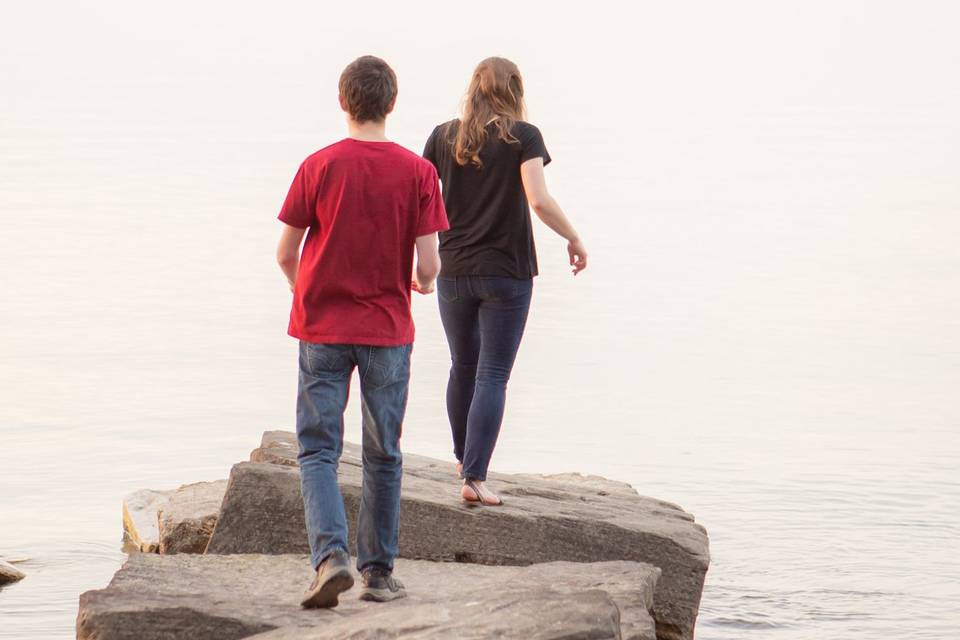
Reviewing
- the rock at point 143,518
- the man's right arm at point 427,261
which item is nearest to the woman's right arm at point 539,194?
the man's right arm at point 427,261

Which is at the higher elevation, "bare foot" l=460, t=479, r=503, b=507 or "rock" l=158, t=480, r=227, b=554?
"bare foot" l=460, t=479, r=503, b=507

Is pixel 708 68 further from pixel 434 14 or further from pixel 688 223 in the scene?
pixel 688 223

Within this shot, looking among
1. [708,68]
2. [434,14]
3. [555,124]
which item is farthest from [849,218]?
[434,14]

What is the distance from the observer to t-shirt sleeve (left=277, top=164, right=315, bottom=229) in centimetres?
583

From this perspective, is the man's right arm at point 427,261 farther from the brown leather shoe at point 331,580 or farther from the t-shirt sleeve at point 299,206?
the brown leather shoe at point 331,580

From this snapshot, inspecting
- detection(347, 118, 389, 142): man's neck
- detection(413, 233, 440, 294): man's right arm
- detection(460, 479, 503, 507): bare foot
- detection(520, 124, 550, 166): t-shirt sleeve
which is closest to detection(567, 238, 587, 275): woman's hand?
detection(520, 124, 550, 166): t-shirt sleeve

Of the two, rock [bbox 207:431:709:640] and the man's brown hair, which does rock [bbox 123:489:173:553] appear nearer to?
rock [bbox 207:431:709:640]

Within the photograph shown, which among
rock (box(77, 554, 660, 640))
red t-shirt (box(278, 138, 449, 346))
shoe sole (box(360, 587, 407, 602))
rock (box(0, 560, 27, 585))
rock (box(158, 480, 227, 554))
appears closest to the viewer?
rock (box(77, 554, 660, 640))

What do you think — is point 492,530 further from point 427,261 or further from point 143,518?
point 143,518

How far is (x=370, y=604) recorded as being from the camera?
609 cm

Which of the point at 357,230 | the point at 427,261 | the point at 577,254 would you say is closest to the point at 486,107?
the point at 577,254

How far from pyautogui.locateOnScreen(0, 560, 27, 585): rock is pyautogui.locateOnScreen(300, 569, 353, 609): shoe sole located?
3.35 metres

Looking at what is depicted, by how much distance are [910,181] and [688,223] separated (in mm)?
8983

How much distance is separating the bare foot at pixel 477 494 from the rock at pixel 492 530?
66mm
